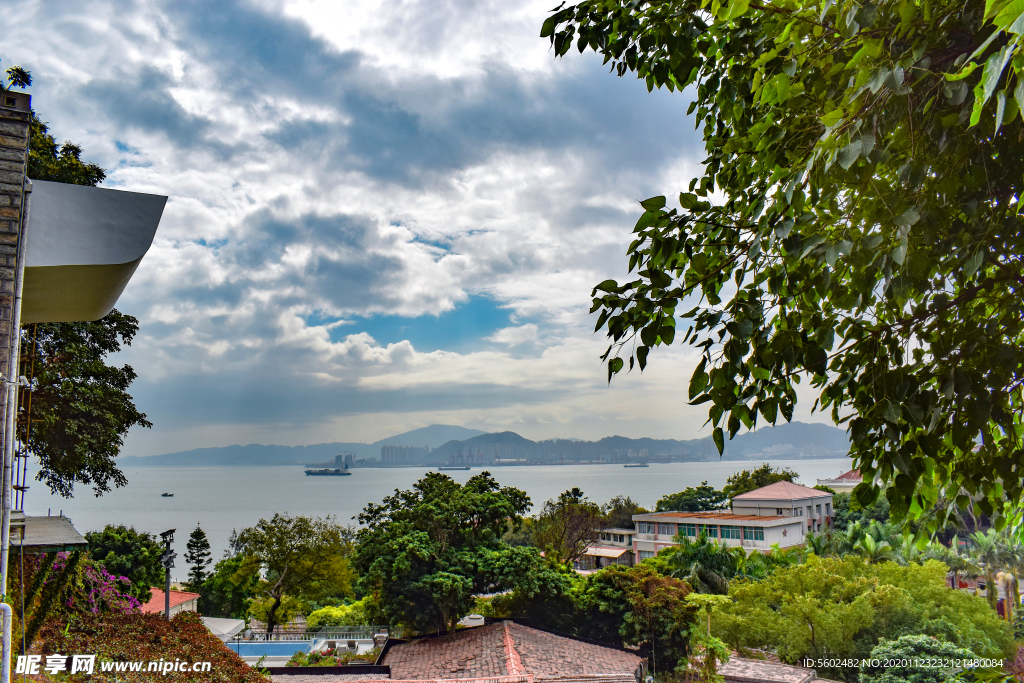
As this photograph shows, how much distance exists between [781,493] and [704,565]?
9280 millimetres

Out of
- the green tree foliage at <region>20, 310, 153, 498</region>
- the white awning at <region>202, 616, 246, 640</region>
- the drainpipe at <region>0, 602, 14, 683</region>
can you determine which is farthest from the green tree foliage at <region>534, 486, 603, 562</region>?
the drainpipe at <region>0, 602, 14, 683</region>

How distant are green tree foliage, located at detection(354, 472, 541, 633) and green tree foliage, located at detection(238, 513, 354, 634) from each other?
5.23 m

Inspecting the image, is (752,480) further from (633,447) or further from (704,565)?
(633,447)

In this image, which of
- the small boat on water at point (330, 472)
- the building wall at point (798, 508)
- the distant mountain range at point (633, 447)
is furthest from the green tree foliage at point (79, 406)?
the small boat on water at point (330, 472)

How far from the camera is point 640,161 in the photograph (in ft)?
80.8

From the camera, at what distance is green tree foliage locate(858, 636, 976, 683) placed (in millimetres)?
9281

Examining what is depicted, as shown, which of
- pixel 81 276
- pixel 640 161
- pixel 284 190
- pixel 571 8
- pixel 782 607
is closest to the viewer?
pixel 571 8

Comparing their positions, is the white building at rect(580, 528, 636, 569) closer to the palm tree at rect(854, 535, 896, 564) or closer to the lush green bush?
the palm tree at rect(854, 535, 896, 564)

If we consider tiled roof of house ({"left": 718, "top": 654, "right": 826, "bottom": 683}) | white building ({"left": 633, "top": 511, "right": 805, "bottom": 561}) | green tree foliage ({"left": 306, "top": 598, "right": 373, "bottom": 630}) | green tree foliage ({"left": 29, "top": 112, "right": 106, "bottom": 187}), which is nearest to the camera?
green tree foliage ({"left": 29, "top": 112, "right": 106, "bottom": 187})

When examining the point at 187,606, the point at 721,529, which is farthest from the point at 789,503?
the point at 187,606

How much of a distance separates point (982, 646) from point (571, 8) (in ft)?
46.8

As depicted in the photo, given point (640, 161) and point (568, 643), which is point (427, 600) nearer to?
point (568, 643)

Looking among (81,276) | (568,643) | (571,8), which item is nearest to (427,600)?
(568,643)

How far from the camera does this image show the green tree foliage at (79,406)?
7004mm
